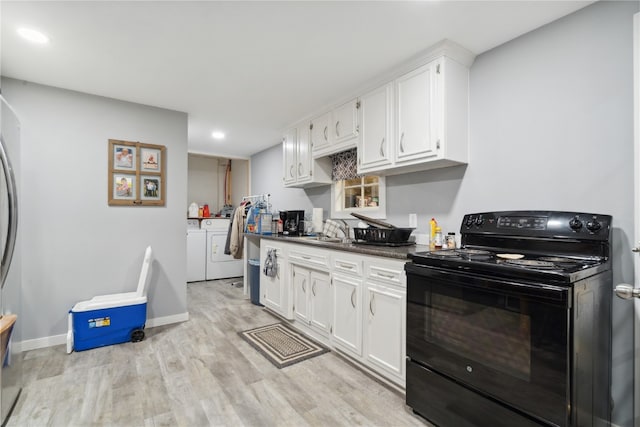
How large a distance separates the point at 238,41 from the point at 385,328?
7.30 feet

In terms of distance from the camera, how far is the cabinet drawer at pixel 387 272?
1.96m

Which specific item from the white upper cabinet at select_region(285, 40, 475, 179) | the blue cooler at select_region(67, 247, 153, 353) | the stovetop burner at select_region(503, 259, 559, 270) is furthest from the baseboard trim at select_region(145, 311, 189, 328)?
the stovetop burner at select_region(503, 259, 559, 270)

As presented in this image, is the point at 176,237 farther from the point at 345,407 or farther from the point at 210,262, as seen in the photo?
the point at 345,407

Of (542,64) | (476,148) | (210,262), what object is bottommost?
(210,262)

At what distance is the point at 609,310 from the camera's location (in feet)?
5.14

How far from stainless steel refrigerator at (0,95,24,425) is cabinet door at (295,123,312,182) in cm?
247

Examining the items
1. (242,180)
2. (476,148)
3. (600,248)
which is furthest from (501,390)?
(242,180)

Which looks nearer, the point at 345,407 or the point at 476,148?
the point at 345,407

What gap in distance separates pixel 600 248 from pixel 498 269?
25.4 inches

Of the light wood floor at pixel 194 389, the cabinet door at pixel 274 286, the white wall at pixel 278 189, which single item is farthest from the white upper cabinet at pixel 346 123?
the light wood floor at pixel 194 389

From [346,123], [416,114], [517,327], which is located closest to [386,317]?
[517,327]

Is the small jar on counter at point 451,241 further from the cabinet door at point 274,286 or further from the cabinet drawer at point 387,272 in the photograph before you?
the cabinet door at point 274,286

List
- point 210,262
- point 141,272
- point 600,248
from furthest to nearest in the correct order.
→ point 210,262 < point 141,272 < point 600,248

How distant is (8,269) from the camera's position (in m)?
Answer: 1.79
